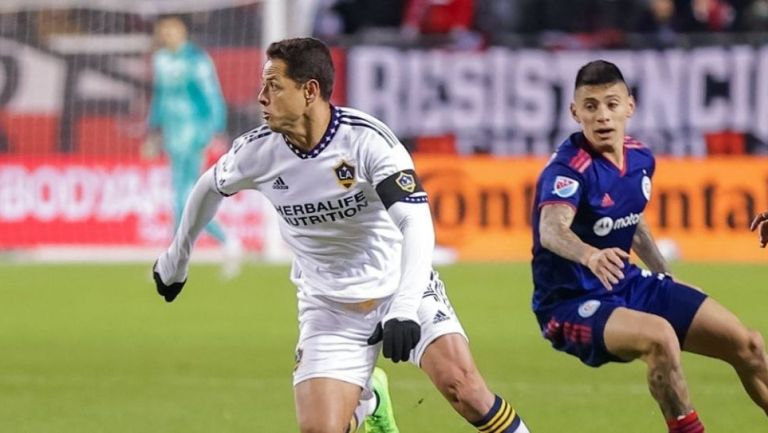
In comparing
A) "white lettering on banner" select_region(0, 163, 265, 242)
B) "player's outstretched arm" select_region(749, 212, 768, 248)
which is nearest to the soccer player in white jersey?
"player's outstretched arm" select_region(749, 212, 768, 248)

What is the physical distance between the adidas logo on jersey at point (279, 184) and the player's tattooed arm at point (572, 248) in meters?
1.21

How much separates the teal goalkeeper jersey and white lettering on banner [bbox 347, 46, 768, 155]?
1.66 metres

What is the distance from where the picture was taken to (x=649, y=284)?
7.60 metres

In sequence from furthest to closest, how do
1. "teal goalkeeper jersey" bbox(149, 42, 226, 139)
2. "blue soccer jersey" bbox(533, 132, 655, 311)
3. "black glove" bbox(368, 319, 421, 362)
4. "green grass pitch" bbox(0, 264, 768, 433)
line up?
"teal goalkeeper jersey" bbox(149, 42, 226, 139) → "green grass pitch" bbox(0, 264, 768, 433) → "blue soccer jersey" bbox(533, 132, 655, 311) → "black glove" bbox(368, 319, 421, 362)

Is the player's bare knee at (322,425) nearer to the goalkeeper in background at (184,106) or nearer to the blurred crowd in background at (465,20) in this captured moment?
the goalkeeper in background at (184,106)

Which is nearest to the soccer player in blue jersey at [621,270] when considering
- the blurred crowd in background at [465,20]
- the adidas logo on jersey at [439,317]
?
the adidas logo on jersey at [439,317]

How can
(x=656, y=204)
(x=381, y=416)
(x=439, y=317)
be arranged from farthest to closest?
(x=656, y=204) < (x=381, y=416) < (x=439, y=317)

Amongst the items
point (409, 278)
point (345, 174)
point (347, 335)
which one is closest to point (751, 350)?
point (347, 335)

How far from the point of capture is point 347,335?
689 centimetres

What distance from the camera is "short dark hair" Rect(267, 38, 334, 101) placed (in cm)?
661

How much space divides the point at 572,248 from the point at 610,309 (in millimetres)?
440

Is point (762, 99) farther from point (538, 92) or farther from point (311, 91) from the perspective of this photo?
point (311, 91)

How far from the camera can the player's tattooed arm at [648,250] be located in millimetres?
7824

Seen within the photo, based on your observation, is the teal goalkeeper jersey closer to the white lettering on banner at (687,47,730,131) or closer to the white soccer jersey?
the white lettering on banner at (687,47,730,131)
